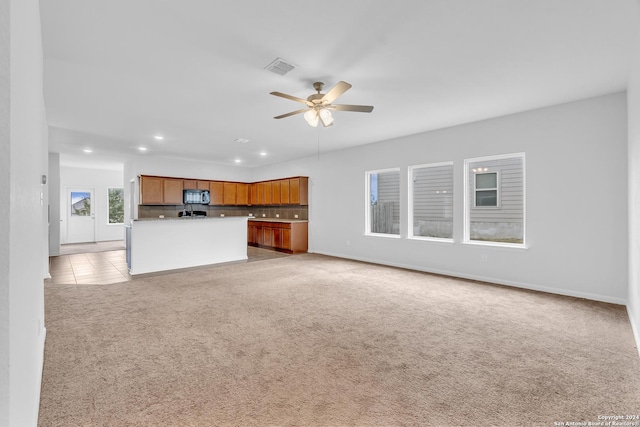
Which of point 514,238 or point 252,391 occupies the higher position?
point 514,238

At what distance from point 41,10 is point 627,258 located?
21.9ft

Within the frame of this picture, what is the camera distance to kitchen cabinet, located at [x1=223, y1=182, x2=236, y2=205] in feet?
33.0

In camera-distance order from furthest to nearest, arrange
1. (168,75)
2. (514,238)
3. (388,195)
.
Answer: (388,195) < (514,238) < (168,75)

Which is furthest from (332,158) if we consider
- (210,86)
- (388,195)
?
(210,86)

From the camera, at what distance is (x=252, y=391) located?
2.07m

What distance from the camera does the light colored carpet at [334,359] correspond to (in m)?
1.88

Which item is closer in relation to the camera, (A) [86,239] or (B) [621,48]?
(B) [621,48]

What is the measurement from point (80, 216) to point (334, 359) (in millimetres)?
11689

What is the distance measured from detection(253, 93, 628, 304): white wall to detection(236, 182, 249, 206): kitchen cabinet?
20.2 ft

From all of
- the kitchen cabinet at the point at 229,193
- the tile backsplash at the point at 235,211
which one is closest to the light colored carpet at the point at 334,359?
the tile backsplash at the point at 235,211

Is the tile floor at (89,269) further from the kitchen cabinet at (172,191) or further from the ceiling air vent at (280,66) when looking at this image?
the ceiling air vent at (280,66)

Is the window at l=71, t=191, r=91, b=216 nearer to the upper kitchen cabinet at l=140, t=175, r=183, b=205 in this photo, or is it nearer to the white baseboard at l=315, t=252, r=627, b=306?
the upper kitchen cabinet at l=140, t=175, r=183, b=205

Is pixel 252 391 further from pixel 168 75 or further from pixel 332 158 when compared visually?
pixel 332 158

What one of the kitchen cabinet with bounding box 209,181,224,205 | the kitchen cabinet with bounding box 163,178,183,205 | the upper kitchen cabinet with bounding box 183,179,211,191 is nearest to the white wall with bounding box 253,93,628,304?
the kitchen cabinet with bounding box 209,181,224,205
